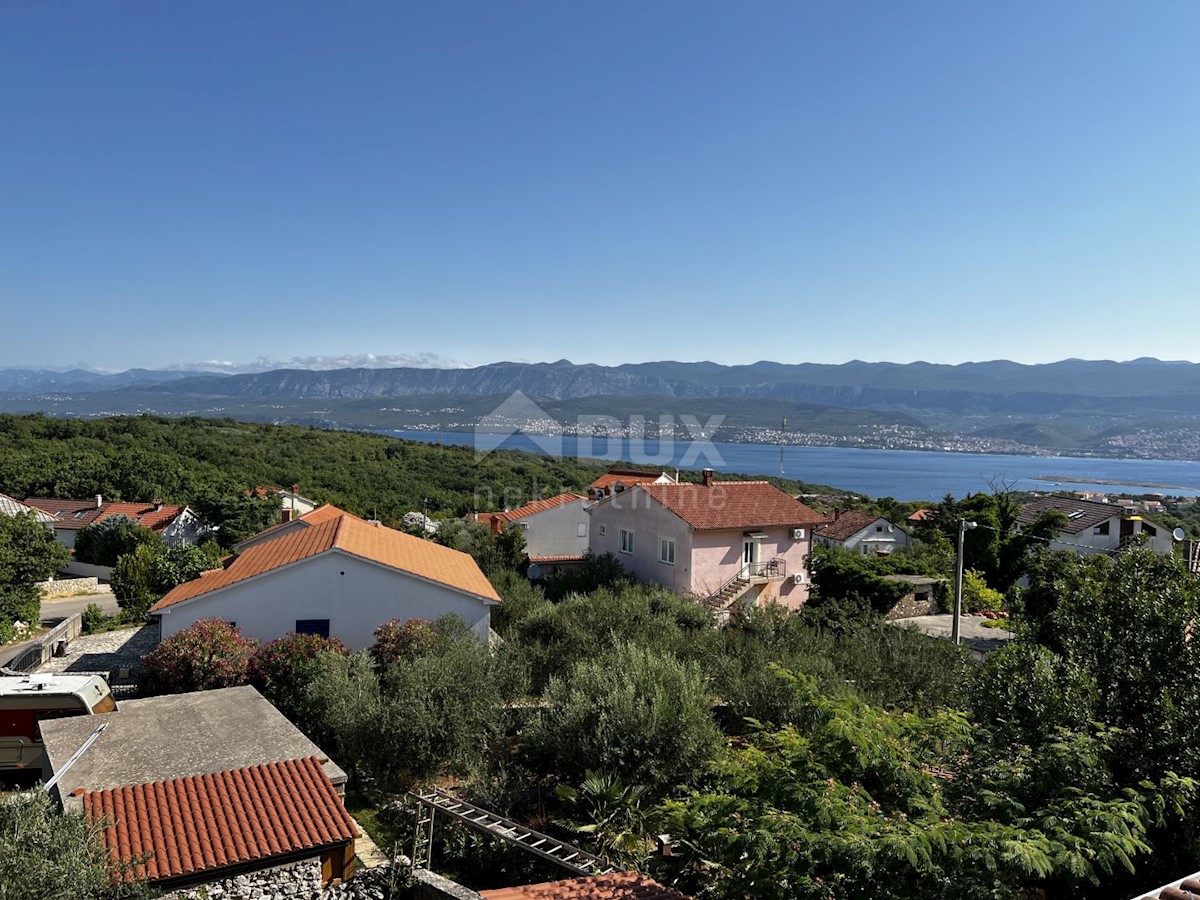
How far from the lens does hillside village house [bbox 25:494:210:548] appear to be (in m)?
42.0

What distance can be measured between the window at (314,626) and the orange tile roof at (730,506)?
12667 mm

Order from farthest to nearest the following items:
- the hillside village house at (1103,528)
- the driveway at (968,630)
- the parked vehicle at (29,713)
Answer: the hillside village house at (1103,528)
the driveway at (968,630)
the parked vehicle at (29,713)

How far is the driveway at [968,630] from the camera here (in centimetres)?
2208

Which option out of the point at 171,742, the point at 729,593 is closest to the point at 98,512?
the point at 729,593

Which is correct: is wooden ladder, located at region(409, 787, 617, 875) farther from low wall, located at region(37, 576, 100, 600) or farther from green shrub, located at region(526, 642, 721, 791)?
low wall, located at region(37, 576, 100, 600)

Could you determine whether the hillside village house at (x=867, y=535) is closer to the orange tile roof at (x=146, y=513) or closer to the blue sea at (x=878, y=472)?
the orange tile roof at (x=146, y=513)

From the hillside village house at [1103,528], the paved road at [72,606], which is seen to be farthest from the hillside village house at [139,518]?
the hillside village house at [1103,528]

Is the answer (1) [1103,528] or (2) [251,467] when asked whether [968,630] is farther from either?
(2) [251,467]

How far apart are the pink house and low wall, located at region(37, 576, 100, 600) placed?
2505 centimetres

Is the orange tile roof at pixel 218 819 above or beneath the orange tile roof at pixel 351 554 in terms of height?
beneath

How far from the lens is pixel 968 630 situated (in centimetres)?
2478

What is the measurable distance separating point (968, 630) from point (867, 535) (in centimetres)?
1955

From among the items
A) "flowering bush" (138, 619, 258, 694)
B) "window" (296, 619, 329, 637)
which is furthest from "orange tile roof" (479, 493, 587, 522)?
"flowering bush" (138, 619, 258, 694)

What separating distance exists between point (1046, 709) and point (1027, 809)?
120 centimetres
